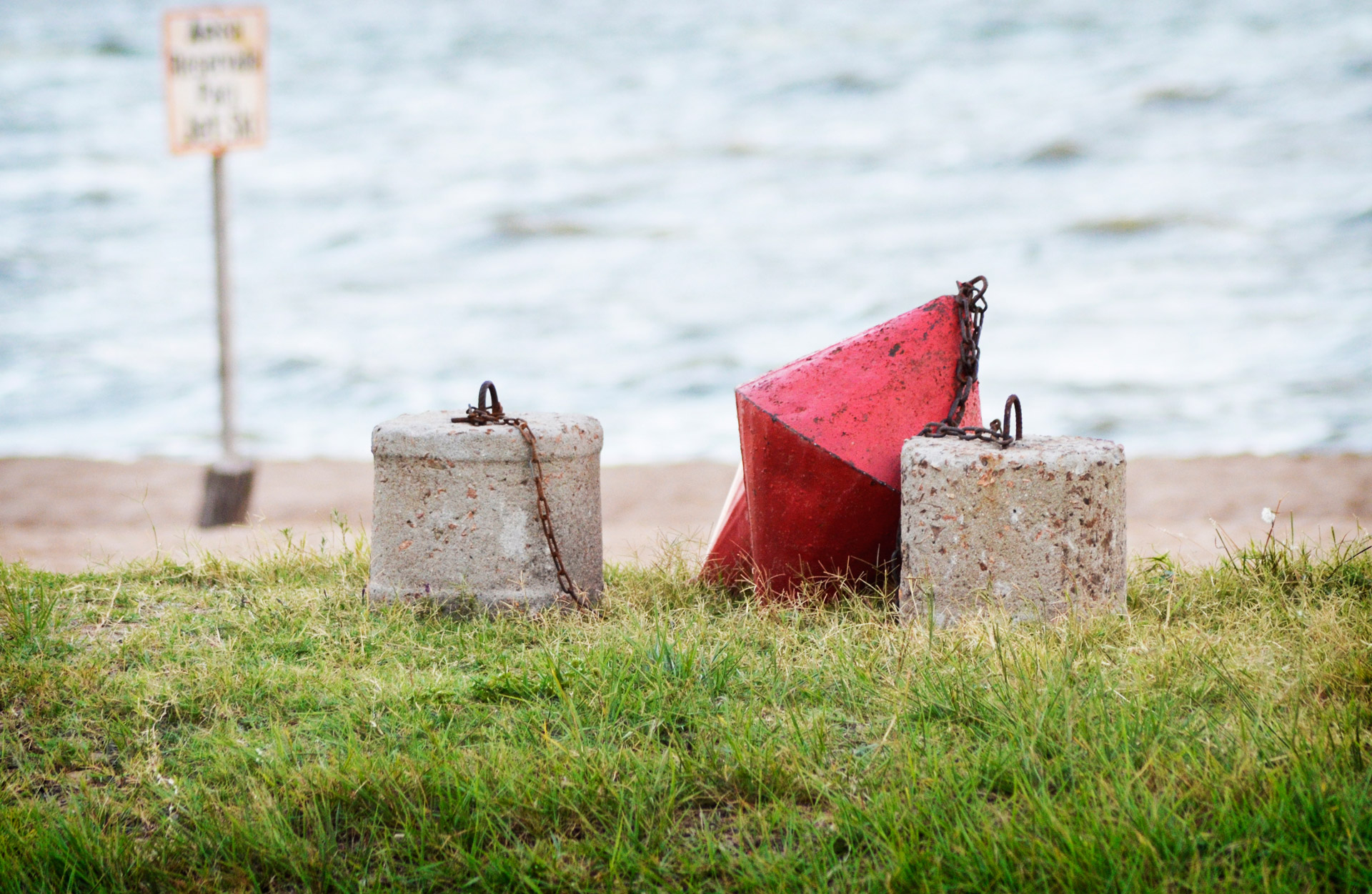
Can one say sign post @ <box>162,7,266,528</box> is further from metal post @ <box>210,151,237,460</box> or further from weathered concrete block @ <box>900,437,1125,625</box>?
weathered concrete block @ <box>900,437,1125,625</box>

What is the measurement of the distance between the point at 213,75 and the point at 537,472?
514 cm

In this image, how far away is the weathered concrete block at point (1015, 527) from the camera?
3.31m

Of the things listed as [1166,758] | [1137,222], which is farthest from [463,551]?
[1137,222]

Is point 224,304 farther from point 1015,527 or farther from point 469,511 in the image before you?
point 1015,527

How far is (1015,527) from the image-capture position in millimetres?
3330

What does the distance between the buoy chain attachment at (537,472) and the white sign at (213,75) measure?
451 centimetres

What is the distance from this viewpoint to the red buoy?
371 centimetres

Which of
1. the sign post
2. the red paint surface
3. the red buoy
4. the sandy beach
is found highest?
the sign post

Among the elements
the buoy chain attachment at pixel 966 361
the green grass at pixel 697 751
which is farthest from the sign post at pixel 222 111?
the buoy chain attachment at pixel 966 361

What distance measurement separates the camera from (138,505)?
9.09 metres

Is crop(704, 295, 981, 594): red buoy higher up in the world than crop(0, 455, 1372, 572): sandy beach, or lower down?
higher up

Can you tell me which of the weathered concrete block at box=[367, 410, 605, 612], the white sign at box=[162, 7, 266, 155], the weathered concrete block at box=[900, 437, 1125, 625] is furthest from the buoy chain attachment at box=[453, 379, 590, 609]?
the white sign at box=[162, 7, 266, 155]

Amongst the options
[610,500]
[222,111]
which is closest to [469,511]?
[222,111]

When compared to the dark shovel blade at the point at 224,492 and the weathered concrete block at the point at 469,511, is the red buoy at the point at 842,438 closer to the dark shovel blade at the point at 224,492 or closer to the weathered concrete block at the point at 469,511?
the weathered concrete block at the point at 469,511
